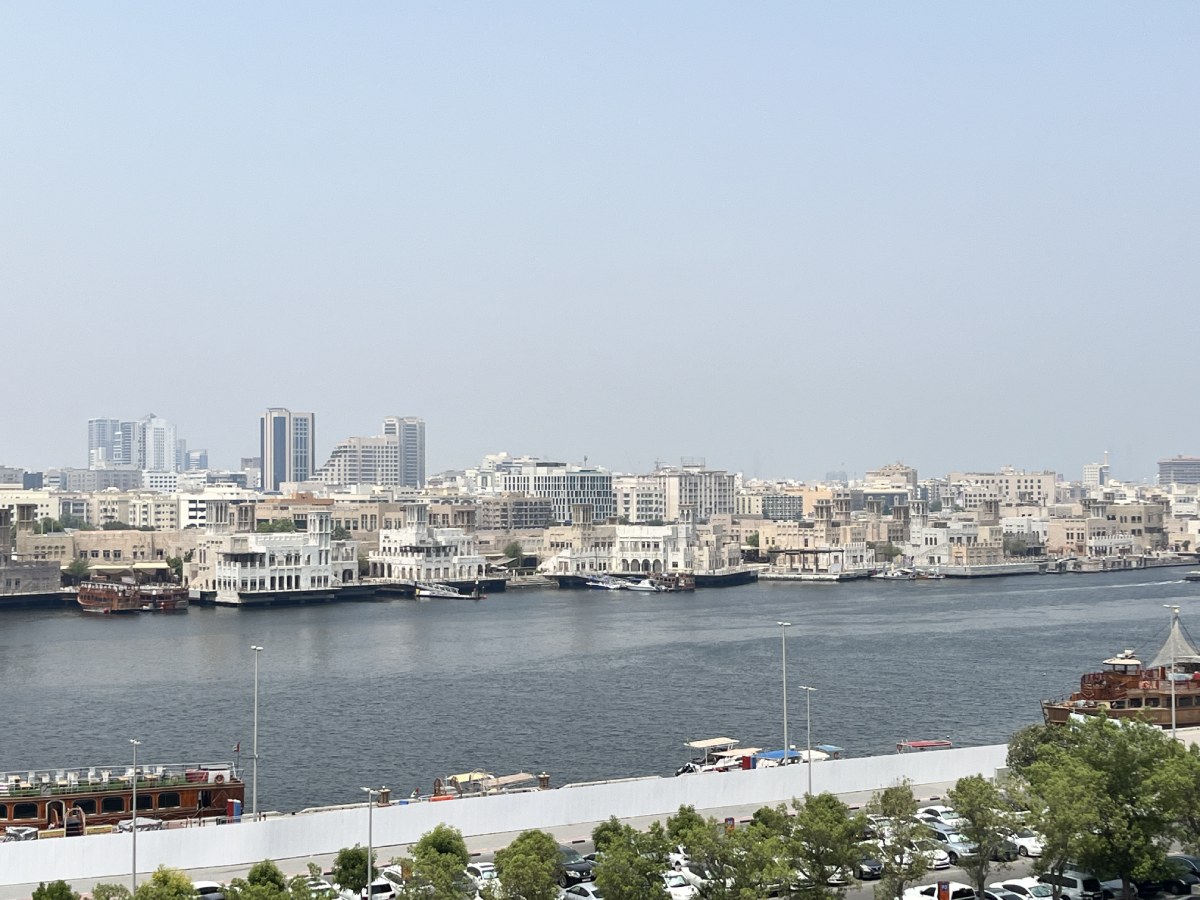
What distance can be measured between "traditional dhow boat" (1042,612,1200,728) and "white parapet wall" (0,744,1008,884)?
16.4 feet

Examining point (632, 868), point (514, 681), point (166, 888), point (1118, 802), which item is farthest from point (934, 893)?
point (514, 681)

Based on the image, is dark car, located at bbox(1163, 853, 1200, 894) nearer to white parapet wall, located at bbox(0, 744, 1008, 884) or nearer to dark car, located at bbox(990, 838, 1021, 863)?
dark car, located at bbox(990, 838, 1021, 863)

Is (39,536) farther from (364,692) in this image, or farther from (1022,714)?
(1022,714)

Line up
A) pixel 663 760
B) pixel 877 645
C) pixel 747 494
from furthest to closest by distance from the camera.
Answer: pixel 747 494 < pixel 877 645 < pixel 663 760

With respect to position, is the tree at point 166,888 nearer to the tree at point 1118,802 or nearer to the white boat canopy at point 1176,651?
the tree at point 1118,802

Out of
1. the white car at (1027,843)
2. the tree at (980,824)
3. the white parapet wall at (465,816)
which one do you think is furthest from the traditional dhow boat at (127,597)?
the tree at (980,824)

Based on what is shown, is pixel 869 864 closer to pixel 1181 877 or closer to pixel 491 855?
pixel 1181 877

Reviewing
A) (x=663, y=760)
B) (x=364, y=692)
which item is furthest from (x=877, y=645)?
(x=663, y=760)

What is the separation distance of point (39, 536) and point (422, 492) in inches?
1062

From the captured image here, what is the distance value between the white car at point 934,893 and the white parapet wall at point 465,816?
2235 mm

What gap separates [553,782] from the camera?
1716 centimetres

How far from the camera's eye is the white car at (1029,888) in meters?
10.3

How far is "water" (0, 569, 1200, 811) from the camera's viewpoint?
1942 cm

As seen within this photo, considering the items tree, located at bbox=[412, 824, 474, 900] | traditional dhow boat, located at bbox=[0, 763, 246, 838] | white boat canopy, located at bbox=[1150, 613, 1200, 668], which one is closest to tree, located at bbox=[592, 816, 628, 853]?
tree, located at bbox=[412, 824, 474, 900]
